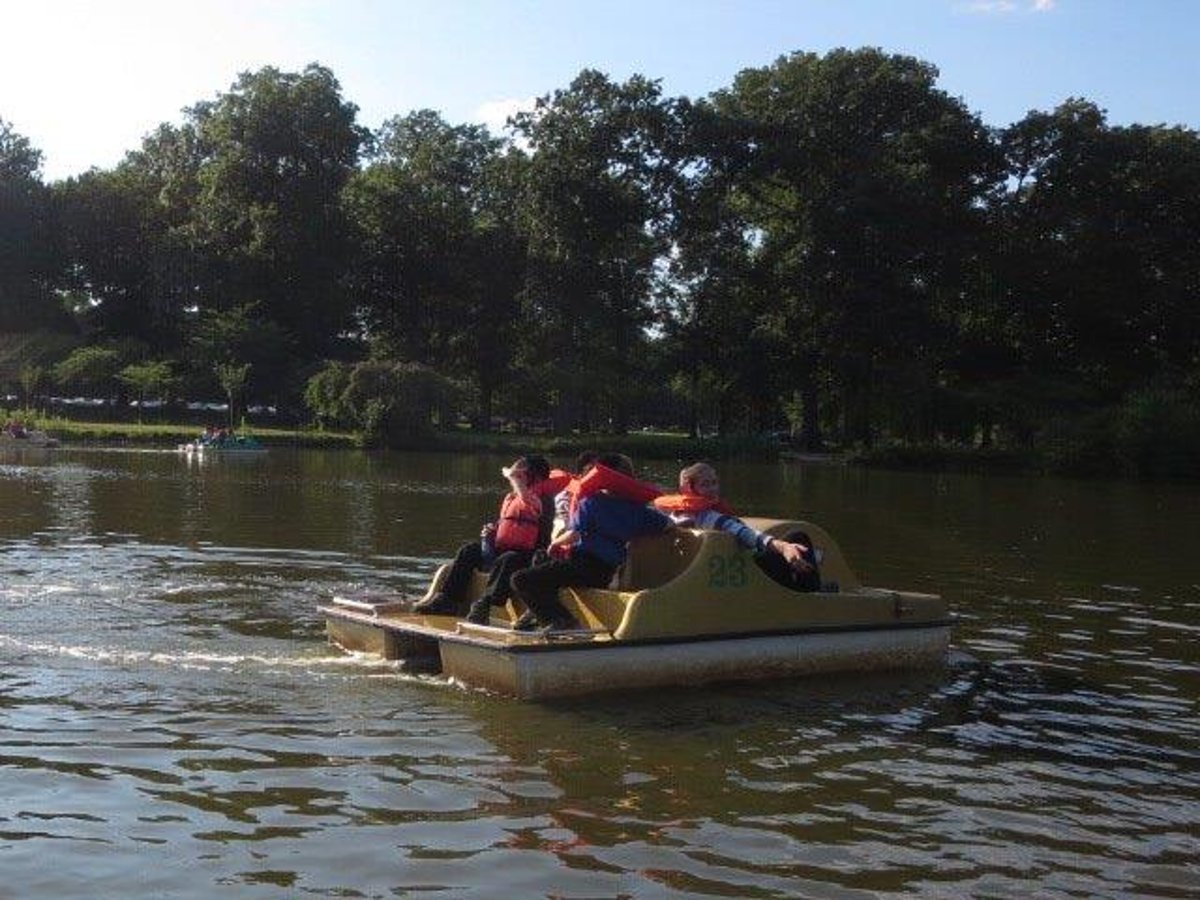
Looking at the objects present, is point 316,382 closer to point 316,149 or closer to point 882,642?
point 316,149

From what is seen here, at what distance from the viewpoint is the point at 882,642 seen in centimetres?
1192

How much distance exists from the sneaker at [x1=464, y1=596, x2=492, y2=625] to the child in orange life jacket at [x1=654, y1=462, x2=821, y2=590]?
159cm

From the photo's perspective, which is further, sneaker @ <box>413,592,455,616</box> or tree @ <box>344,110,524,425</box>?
tree @ <box>344,110,524,425</box>

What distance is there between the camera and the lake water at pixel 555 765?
22.4ft

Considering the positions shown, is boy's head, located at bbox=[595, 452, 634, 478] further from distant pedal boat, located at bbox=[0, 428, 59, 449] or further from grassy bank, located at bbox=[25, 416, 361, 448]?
grassy bank, located at bbox=[25, 416, 361, 448]

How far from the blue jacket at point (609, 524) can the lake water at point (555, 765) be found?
1235mm

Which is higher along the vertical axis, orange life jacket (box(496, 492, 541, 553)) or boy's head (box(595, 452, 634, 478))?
boy's head (box(595, 452, 634, 478))

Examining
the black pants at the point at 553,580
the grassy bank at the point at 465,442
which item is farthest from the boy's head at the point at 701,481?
the grassy bank at the point at 465,442

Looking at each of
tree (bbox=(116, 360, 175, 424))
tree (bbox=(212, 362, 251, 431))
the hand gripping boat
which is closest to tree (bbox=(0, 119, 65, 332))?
tree (bbox=(116, 360, 175, 424))

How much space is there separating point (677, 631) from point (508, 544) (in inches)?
70.7

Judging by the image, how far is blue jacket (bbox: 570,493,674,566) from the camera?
11125mm

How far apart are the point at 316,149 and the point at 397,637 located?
7646cm

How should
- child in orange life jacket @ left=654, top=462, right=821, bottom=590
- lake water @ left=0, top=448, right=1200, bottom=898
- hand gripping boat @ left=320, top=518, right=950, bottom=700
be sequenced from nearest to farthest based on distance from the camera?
lake water @ left=0, top=448, right=1200, bottom=898, hand gripping boat @ left=320, top=518, right=950, bottom=700, child in orange life jacket @ left=654, top=462, right=821, bottom=590

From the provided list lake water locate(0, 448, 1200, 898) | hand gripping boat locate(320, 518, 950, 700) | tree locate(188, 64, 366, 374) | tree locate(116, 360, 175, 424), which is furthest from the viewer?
tree locate(188, 64, 366, 374)
